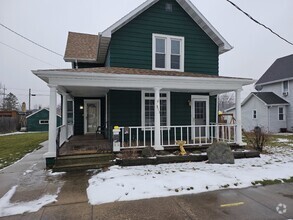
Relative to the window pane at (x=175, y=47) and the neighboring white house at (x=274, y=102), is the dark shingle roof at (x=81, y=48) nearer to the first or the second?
the window pane at (x=175, y=47)

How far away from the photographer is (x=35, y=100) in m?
100

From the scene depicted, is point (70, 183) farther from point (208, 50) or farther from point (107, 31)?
point (208, 50)

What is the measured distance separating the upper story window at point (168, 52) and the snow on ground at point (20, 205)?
721 centimetres

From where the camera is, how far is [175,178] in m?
5.66

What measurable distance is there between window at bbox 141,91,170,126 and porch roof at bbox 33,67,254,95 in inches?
69.2

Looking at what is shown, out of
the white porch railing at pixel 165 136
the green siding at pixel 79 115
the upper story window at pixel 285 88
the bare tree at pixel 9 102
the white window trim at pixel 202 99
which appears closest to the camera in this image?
the white porch railing at pixel 165 136

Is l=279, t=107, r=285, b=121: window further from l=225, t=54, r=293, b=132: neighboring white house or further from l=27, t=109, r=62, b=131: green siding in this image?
l=27, t=109, r=62, b=131: green siding

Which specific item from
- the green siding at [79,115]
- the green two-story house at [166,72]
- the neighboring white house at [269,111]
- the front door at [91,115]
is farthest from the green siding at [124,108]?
the neighboring white house at [269,111]

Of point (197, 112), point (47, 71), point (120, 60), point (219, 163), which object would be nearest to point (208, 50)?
point (197, 112)

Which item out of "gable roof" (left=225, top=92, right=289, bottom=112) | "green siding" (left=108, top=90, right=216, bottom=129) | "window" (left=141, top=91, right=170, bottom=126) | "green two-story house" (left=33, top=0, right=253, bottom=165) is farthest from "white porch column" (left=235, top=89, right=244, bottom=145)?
"gable roof" (left=225, top=92, right=289, bottom=112)

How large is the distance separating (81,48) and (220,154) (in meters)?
11.1

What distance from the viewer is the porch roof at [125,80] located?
7128 millimetres

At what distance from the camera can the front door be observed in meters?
13.2

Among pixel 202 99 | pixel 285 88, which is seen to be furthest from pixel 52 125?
pixel 285 88
